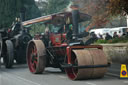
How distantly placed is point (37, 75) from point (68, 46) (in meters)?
2.06

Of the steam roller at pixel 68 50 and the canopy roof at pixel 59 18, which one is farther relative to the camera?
the canopy roof at pixel 59 18

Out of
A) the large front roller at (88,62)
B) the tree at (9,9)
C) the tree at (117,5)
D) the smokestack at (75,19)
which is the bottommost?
the large front roller at (88,62)

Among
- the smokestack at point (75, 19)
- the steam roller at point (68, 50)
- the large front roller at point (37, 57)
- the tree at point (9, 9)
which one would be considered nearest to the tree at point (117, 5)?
the steam roller at point (68, 50)

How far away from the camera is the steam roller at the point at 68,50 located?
7.82 meters

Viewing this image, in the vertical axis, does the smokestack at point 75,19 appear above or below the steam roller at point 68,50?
above

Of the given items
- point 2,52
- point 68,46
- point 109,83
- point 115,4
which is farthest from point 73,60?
point 2,52

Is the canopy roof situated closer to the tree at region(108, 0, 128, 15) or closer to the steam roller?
the steam roller

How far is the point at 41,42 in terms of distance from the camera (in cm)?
943

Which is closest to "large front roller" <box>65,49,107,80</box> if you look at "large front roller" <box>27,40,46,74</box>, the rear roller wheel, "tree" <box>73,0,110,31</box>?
"large front roller" <box>27,40,46,74</box>

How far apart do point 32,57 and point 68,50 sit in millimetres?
2383

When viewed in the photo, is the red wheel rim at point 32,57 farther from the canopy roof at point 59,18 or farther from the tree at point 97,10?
the tree at point 97,10

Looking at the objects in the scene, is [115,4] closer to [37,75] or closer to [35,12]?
[37,75]

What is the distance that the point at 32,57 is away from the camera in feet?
32.3

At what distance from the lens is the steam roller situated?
25.7ft
